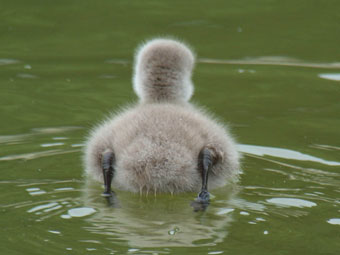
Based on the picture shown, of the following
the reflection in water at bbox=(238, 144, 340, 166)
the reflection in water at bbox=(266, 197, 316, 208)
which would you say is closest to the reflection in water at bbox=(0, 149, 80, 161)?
the reflection in water at bbox=(238, 144, 340, 166)

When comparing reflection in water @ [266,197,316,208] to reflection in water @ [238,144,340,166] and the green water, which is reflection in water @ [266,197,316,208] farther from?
reflection in water @ [238,144,340,166]

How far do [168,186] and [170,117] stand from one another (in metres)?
0.55

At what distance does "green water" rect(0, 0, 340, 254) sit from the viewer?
4902mm

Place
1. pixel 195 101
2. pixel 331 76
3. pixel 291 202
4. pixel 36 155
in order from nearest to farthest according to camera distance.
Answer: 1. pixel 291 202
2. pixel 36 155
3. pixel 195 101
4. pixel 331 76

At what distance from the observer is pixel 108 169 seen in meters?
5.70

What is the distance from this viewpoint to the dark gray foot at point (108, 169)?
5.70m

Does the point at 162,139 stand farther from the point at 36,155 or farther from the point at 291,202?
the point at 36,155

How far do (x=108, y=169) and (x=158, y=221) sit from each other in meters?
0.68

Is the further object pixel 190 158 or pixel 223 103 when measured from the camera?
pixel 223 103

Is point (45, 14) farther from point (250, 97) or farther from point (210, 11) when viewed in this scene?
point (250, 97)

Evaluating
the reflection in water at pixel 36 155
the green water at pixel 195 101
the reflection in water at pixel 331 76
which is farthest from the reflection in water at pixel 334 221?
the reflection in water at pixel 331 76

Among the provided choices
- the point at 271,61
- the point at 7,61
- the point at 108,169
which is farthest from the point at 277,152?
the point at 7,61

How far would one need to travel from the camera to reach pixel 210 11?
11070 mm

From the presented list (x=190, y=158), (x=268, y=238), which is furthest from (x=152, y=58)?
(x=268, y=238)
